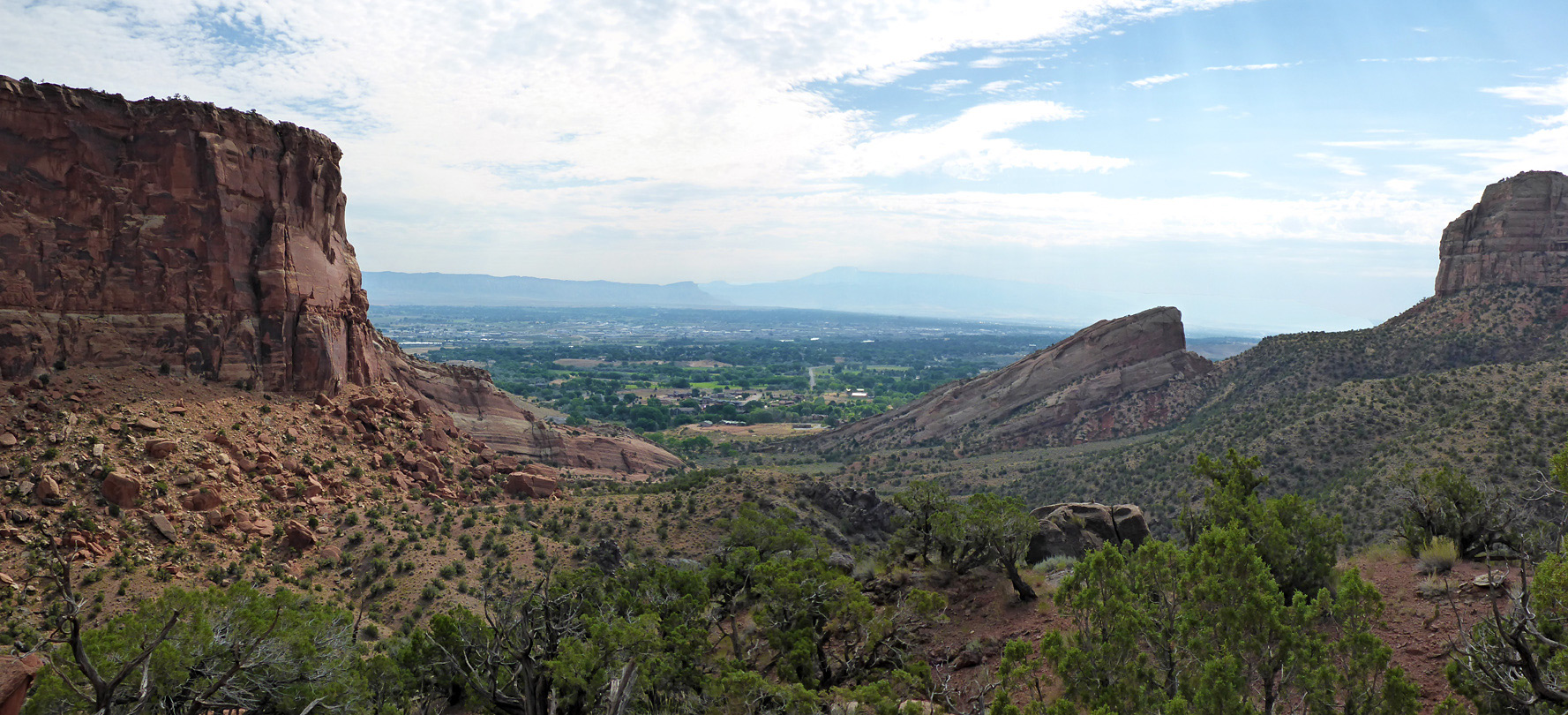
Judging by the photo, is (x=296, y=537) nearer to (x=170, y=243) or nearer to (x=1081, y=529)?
(x=170, y=243)

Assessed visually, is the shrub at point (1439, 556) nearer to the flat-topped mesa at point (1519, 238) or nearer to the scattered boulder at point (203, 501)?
the scattered boulder at point (203, 501)

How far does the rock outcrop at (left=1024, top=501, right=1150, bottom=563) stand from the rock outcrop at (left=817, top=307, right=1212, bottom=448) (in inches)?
1704

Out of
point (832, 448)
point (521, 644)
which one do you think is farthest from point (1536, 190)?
point (521, 644)


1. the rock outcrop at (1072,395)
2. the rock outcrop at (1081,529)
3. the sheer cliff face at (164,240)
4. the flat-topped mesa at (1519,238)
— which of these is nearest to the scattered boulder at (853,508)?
the rock outcrop at (1081,529)

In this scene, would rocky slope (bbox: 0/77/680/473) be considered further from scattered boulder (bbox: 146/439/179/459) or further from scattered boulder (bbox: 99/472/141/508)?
scattered boulder (bbox: 99/472/141/508)

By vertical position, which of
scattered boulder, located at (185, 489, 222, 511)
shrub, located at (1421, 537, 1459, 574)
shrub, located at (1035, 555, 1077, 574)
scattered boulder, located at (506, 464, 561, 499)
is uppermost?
shrub, located at (1421, 537, 1459, 574)

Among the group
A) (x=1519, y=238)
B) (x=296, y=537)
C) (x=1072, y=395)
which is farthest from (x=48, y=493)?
(x=1519, y=238)

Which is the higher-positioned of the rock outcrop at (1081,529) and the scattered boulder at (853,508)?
the rock outcrop at (1081,529)

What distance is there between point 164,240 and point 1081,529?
3789 cm

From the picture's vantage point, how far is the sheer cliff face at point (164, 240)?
93.6 ft

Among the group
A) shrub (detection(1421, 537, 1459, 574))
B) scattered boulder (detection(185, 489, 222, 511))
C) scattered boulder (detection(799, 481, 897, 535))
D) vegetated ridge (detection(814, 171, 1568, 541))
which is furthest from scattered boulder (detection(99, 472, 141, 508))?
vegetated ridge (detection(814, 171, 1568, 541))

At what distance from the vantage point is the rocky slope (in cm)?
2855

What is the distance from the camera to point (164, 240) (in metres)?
31.5

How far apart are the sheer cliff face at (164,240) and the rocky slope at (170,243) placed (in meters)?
0.05
